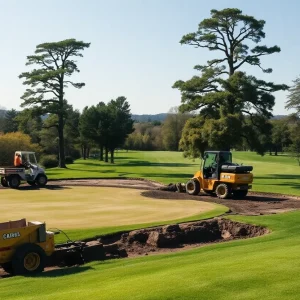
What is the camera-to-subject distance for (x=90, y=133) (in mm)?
76625

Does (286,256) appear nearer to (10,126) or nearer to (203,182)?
(203,182)

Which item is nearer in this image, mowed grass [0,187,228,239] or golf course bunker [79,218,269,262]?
golf course bunker [79,218,269,262]

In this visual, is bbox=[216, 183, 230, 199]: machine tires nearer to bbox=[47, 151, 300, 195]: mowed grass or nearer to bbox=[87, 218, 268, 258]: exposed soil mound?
bbox=[47, 151, 300, 195]: mowed grass

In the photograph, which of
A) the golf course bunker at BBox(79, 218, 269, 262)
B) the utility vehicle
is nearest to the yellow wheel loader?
the golf course bunker at BBox(79, 218, 269, 262)

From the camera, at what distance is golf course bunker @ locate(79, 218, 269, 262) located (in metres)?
15.4

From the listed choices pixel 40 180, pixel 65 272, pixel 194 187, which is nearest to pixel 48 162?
pixel 40 180

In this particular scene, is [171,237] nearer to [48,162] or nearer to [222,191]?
[222,191]

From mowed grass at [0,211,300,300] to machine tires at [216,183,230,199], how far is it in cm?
1479

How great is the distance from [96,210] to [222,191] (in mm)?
9119

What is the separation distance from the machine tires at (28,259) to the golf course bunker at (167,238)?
1.88 metres

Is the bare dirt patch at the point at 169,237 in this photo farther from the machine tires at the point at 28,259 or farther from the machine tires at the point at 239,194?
the machine tires at the point at 239,194

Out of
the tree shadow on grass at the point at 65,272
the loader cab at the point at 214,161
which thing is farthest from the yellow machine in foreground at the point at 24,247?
the loader cab at the point at 214,161

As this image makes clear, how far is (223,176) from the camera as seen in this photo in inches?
1144

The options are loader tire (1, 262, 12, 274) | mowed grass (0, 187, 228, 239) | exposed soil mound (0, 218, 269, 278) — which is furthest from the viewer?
mowed grass (0, 187, 228, 239)
